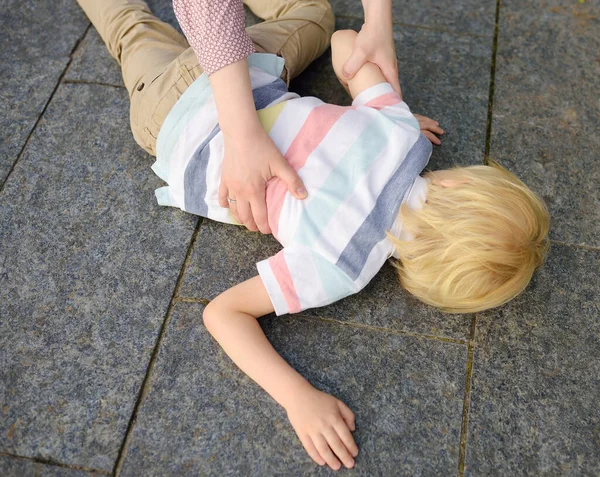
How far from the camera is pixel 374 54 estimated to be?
1.97m

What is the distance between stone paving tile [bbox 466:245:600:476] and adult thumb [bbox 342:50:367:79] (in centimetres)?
84

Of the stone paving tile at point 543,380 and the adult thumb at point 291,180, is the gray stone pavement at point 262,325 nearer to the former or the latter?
the stone paving tile at point 543,380

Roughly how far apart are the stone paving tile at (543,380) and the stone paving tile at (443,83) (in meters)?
0.52

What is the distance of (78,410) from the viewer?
162 cm

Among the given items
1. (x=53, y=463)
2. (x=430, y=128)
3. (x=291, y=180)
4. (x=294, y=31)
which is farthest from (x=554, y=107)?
(x=53, y=463)

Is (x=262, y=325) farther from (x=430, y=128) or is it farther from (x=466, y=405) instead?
(x=430, y=128)

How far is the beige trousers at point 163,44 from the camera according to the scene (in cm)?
196

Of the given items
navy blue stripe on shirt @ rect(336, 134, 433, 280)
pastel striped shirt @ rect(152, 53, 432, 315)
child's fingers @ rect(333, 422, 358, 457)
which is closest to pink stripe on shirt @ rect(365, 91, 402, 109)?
pastel striped shirt @ rect(152, 53, 432, 315)

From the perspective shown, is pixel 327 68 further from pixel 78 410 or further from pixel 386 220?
pixel 78 410

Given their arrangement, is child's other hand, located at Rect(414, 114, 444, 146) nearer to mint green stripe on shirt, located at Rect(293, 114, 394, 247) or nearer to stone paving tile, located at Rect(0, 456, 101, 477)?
mint green stripe on shirt, located at Rect(293, 114, 394, 247)

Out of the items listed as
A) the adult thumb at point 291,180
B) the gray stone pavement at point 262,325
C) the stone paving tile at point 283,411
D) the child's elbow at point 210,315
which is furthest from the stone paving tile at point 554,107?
the child's elbow at point 210,315

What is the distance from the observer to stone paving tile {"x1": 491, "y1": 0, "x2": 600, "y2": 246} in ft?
6.64

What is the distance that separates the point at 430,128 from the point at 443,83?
1.02 feet

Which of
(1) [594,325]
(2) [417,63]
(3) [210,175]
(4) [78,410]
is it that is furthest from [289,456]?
(2) [417,63]
